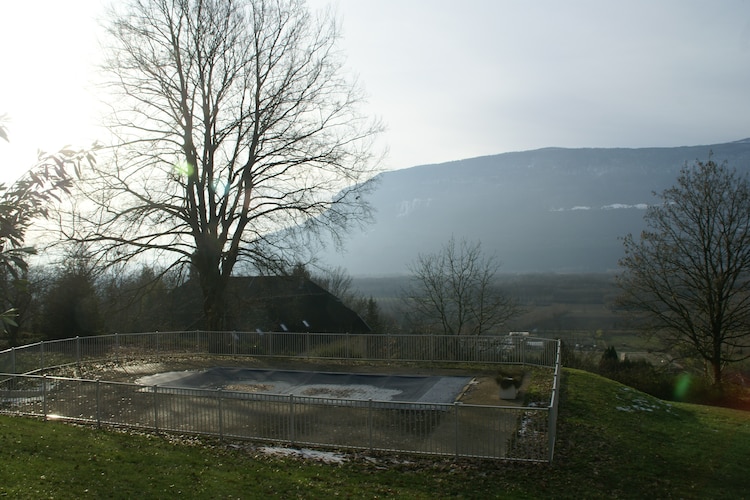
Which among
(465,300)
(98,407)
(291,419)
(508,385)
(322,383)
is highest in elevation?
(465,300)

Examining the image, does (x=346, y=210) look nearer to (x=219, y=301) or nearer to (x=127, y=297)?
(x=219, y=301)

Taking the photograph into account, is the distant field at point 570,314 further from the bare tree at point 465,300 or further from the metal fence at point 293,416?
the metal fence at point 293,416

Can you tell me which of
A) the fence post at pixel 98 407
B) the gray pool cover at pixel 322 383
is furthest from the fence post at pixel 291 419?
the gray pool cover at pixel 322 383

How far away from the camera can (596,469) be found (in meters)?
11.1

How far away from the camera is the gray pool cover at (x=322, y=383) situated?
58.5 feet

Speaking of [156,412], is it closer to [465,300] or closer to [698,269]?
[465,300]

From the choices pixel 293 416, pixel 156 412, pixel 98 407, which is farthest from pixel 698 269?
pixel 98 407

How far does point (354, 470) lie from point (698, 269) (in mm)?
26982

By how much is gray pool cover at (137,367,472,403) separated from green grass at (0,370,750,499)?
514 centimetres

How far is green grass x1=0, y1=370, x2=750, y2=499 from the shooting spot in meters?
9.69

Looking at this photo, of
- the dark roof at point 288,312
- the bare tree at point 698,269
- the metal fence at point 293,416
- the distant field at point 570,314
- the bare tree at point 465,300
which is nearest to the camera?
the metal fence at point 293,416

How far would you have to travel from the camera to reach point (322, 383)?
776 inches

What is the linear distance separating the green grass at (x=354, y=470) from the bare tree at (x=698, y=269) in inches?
748

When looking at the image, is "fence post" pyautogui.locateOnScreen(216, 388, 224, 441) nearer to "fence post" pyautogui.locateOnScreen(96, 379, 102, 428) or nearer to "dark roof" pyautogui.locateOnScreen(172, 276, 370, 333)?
"fence post" pyautogui.locateOnScreen(96, 379, 102, 428)
